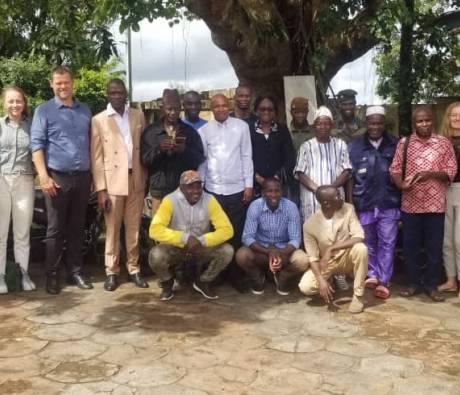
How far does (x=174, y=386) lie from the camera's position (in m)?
3.40

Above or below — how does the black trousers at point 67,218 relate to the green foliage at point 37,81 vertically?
below

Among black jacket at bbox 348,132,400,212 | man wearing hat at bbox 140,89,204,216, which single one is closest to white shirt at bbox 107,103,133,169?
man wearing hat at bbox 140,89,204,216

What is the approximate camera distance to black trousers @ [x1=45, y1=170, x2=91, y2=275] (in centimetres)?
518

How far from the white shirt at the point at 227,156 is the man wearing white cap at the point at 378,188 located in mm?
1002

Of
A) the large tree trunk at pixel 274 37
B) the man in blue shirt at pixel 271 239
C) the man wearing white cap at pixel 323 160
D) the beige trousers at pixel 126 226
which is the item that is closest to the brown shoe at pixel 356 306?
the man in blue shirt at pixel 271 239

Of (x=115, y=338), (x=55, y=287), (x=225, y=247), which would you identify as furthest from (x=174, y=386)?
(x=55, y=287)

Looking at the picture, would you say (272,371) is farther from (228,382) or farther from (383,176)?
(383,176)

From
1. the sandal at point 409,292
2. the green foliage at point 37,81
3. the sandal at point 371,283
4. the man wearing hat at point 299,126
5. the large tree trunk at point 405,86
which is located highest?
the green foliage at point 37,81

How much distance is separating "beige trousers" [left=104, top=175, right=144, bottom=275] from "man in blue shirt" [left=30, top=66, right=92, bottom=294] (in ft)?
0.95

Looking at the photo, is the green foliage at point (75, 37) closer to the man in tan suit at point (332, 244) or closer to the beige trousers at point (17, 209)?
Result: the beige trousers at point (17, 209)

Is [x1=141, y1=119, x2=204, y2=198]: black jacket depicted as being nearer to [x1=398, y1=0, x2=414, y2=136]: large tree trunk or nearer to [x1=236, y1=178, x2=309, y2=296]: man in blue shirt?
[x1=236, y1=178, x2=309, y2=296]: man in blue shirt

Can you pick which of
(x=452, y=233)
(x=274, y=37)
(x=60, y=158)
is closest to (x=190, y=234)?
(x=60, y=158)

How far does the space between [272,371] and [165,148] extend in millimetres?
2283

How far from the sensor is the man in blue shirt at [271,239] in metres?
5.16
